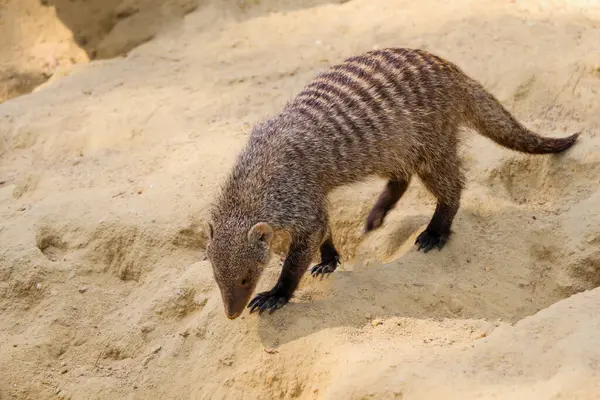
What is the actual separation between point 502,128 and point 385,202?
650 millimetres

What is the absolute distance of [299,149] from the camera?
2.91 m

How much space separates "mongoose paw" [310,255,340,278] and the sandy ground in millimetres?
45

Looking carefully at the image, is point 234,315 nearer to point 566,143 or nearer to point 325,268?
point 325,268

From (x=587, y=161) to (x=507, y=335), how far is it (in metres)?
→ 1.57

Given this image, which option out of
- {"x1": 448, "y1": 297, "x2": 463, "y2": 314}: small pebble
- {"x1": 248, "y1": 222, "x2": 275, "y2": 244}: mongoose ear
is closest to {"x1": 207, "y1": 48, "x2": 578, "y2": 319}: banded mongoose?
{"x1": 248, "y1": 222, "x2": 275, "y2": 244}: mongoose ear

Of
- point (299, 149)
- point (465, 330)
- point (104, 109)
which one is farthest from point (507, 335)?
point (104, 109)

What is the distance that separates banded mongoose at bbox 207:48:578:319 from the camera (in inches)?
106

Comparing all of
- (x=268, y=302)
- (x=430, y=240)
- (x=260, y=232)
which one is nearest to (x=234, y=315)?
(x=268, y=302)

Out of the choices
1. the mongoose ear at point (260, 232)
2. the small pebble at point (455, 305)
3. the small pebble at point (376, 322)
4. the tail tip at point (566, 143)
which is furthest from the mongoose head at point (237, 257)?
the tail tip at point (566, 143)

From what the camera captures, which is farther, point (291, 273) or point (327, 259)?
point (327, 259)

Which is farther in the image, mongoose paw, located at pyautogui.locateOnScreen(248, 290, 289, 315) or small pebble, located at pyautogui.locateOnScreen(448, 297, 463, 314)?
small pebble, located at pyautogui.locateOnScreen(448, 297, 463, 314)

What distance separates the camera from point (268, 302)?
2.82m

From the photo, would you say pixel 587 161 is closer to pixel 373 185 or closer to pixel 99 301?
pixel 373 185

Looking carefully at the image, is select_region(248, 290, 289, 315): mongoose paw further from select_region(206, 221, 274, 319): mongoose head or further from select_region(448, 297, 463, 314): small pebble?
select_region(448, 297, 463, 314): small pebble
